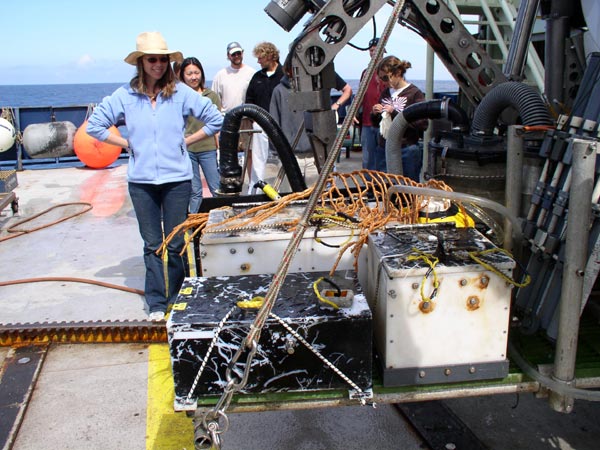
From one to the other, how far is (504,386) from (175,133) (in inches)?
109

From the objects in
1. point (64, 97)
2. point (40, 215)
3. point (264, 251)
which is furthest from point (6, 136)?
point (64, 97)

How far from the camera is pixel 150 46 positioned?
12.9 ft

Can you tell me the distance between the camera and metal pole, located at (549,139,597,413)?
2145mm

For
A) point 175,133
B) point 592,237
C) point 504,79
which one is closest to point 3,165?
point 175,133

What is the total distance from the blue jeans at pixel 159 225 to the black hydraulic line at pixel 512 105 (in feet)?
7.28

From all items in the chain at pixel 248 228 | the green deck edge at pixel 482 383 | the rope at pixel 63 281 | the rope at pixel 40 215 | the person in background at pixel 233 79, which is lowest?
the rope at pixel 63 281

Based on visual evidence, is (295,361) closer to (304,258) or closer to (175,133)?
(304,258)

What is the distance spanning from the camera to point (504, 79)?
16.4 ft

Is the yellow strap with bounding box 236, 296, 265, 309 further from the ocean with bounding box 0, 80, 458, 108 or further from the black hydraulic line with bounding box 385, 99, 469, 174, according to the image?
the ocean with bounding box 0, 80, 458, 108

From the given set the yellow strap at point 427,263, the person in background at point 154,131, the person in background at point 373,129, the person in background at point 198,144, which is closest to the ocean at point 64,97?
the person in background at point 373,129

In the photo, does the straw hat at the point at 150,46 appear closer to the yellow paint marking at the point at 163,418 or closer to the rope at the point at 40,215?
the yellow paint marking at the point at 163,418

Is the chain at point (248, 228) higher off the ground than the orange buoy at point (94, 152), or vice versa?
the chain at point (248, 228)

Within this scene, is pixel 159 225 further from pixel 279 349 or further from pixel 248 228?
pixel 279 349

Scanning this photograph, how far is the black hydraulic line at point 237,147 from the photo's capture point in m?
4.09
